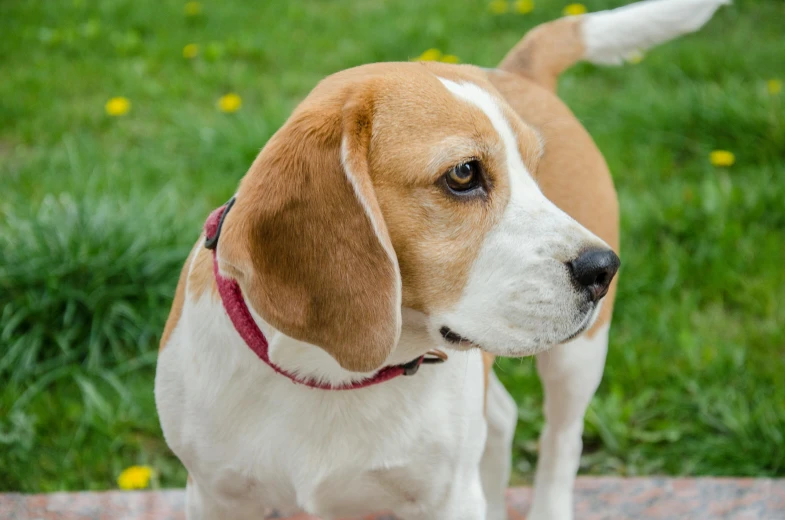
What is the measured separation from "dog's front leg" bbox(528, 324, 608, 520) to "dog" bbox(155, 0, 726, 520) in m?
0.45

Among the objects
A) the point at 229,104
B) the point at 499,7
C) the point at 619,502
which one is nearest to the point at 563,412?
the point at 619,502

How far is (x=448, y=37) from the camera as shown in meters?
7.49

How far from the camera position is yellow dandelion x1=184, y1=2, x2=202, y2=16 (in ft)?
26.2

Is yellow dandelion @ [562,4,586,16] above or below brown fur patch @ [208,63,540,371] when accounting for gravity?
below

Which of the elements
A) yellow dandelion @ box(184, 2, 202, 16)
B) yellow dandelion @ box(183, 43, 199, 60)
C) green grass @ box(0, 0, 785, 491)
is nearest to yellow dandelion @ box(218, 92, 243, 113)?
green grass @ box(0, 0, 785, 491)

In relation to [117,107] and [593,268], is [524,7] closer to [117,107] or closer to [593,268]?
[117,107]

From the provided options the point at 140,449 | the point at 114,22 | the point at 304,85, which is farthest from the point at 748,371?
the point at 114,22

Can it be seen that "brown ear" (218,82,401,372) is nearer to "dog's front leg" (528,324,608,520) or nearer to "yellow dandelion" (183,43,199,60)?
"dog's front leg" (528,324,608,520)

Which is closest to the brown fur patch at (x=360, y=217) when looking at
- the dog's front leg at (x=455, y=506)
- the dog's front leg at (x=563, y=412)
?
the dog's front leg at (x=455, y=506)

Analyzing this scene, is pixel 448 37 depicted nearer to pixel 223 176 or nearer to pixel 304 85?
pixel 304 85

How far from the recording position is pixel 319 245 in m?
2.09

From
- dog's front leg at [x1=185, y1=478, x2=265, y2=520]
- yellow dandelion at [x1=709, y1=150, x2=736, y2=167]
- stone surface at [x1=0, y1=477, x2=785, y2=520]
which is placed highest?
dog's front leg at [x1=185, y1=478, x2=265, y2=520]

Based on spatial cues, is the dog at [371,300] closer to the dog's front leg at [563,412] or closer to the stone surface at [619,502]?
the dog's front leg at [563,412]

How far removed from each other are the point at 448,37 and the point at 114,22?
113 inches
